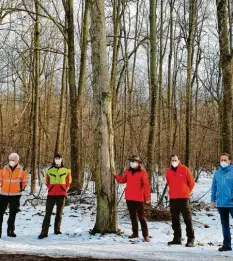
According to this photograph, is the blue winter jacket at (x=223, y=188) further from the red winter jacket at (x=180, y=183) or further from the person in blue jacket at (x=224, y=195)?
the red winter jacket at (x=180, y=183)

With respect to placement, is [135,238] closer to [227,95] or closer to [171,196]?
[171,196]

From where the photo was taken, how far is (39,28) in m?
17.3

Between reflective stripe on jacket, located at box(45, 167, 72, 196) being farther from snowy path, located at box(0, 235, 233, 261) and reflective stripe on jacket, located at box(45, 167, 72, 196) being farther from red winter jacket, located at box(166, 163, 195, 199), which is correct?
red winter jacket, located at box(166, 163, 195, 199)

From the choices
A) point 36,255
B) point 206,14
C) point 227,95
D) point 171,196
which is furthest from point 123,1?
point 36,255

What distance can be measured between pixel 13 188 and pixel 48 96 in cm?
2437

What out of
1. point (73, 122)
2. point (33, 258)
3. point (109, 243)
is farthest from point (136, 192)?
point (73, 122)

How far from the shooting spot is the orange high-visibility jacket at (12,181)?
8.38m

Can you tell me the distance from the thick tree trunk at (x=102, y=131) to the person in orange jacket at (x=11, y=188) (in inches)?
75.1

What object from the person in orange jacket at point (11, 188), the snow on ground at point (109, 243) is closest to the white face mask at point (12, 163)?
the person in orange jacket at point (11, 188)

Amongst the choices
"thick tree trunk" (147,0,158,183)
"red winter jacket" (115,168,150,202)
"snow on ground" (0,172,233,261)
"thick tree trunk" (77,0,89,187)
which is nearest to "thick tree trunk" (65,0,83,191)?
"thick tree trunk" (77,0,89,187)

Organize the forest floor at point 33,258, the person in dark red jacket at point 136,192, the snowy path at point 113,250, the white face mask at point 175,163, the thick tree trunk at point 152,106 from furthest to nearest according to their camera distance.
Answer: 1. the thick tree trunk at point 152,106
2. the person in dark red jacket at point 136,192
3. the white face mask at point 175,163
4. the snowy path at point 113,250
5. the forest floor at point 33,258

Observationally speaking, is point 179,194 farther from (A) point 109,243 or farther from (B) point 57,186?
(B) point 57,186

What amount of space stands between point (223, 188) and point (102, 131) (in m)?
2.79

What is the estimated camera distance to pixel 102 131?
7.95 m
